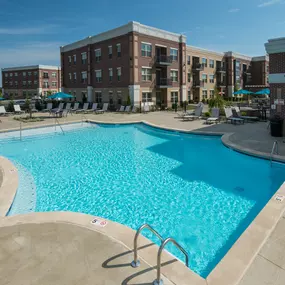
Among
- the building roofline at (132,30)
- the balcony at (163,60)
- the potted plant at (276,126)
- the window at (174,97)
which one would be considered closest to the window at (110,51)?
the building roofline at (132,30)

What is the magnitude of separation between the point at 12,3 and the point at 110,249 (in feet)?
59.0

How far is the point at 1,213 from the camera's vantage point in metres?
5.64

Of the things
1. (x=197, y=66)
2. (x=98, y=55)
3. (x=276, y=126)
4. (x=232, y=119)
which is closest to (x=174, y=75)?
(x=197, y=66)

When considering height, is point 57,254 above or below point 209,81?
below

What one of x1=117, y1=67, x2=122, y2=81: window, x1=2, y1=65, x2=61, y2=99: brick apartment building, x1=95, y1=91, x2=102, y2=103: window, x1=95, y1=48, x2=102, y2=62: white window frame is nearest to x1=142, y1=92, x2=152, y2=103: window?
x1=117, y1=67, x2=122, y2=81: window

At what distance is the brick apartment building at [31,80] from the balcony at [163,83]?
3876 cm

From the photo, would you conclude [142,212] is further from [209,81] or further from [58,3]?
[209,81]

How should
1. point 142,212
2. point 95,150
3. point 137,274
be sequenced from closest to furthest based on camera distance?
point 137,274, point 142,212, point 95,150

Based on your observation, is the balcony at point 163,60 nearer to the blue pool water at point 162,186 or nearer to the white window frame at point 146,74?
the white window frame at point 146,74

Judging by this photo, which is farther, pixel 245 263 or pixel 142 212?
pixel 142 212

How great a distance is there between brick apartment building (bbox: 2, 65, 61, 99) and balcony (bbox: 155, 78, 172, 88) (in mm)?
38762

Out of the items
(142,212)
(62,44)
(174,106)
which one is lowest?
(142,212)

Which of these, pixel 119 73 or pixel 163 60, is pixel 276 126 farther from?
pixel 163 60

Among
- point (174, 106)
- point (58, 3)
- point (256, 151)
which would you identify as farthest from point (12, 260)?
point (174, 106)
